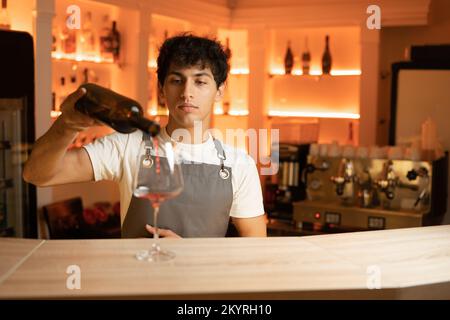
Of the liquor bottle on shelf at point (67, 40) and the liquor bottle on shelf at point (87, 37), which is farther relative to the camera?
the liquor bottle on shelf at point (87, 37)

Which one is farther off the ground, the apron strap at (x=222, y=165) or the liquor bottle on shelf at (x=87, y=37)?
the liquor bottle on shelf at (x=87, y=37)

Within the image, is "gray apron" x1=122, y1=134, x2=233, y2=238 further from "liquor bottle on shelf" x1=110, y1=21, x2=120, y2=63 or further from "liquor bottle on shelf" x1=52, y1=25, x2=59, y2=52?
"liquor bottle on shelf" x1=110, y1=21, x2=120, y2=63

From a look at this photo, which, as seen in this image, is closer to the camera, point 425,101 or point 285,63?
point 425,101

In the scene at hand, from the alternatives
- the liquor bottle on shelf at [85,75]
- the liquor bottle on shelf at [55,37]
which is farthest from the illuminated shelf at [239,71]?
the liquor bottle on shelf at [55,37]

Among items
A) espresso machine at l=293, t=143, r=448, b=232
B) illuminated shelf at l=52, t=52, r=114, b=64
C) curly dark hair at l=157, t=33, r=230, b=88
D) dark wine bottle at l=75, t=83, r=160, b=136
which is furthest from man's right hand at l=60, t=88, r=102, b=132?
illuminated shelf at l=52, t=52, r=114, b=64

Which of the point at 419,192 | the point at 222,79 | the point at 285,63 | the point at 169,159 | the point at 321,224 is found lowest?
the point at 321,224

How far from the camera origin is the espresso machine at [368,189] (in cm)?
409

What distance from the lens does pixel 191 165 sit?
84.6 inches

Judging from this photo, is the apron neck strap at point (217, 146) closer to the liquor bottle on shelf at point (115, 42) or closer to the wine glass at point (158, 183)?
the wine glass at point (158, 183)

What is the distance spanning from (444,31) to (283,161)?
2133 millimetres

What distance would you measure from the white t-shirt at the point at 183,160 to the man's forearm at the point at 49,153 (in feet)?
0.63

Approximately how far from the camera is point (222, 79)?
223 cm

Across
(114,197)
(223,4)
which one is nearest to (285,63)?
(223,4)
